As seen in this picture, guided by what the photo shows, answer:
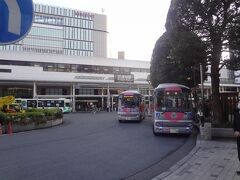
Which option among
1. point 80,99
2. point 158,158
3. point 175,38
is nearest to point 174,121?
point 175,38

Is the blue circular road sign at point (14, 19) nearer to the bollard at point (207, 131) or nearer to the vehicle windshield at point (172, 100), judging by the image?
the bollard at point (207, 131)

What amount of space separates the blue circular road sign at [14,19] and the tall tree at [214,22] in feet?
49.9

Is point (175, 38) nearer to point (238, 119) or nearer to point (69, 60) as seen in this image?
point (238, 119)

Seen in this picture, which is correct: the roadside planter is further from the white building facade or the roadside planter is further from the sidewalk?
the white building facade

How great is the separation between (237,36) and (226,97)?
4.93 m

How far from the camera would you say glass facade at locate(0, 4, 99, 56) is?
97.3m

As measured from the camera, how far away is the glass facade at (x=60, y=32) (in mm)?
97312

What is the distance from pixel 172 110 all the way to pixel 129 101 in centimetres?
1309

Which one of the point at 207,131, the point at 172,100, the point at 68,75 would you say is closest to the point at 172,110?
the point at 172,100

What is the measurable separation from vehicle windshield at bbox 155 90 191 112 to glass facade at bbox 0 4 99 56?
8159 centimetres

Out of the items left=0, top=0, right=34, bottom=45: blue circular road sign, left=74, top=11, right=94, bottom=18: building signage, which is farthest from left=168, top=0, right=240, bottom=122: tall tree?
left=74, top=11, right=94, bottom=18: building signage

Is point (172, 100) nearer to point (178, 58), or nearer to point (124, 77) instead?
point (178, 58)

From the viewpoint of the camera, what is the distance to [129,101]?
31547mm

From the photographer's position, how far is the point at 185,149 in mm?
13711
